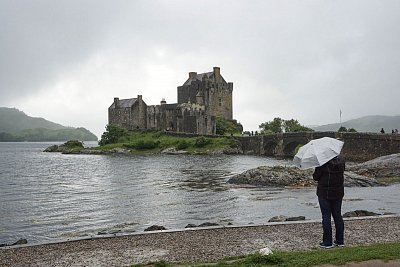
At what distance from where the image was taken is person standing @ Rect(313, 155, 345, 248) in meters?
12.4

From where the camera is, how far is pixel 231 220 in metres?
Answer: 21.8

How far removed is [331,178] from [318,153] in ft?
2.59

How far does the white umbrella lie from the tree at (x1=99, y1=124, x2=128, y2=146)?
106 metres

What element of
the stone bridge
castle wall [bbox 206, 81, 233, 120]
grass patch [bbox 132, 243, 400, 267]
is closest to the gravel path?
grass patch [bbox 132, 243, 400, 267]

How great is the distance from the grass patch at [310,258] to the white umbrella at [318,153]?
2.51 m

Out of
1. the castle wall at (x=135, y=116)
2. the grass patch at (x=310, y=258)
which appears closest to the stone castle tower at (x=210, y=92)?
the castle wall at (x=135, y=116)

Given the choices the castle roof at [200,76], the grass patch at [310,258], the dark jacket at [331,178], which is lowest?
the grass patch at [310,258]

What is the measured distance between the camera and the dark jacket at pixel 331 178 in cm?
1241

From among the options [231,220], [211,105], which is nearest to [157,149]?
[211,105]

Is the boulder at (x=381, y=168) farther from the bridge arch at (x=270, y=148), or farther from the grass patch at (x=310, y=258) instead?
the bridge arch at (x=270, y=148)

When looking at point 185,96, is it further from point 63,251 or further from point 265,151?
point 63,251

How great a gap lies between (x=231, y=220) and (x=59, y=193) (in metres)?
19.0

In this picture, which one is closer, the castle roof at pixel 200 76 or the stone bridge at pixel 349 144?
the stone bridge at pixel 349 144

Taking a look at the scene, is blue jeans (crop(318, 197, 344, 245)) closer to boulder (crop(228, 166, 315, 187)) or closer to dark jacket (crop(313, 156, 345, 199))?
dark jacket (crop(313, 156, 345, 199))
